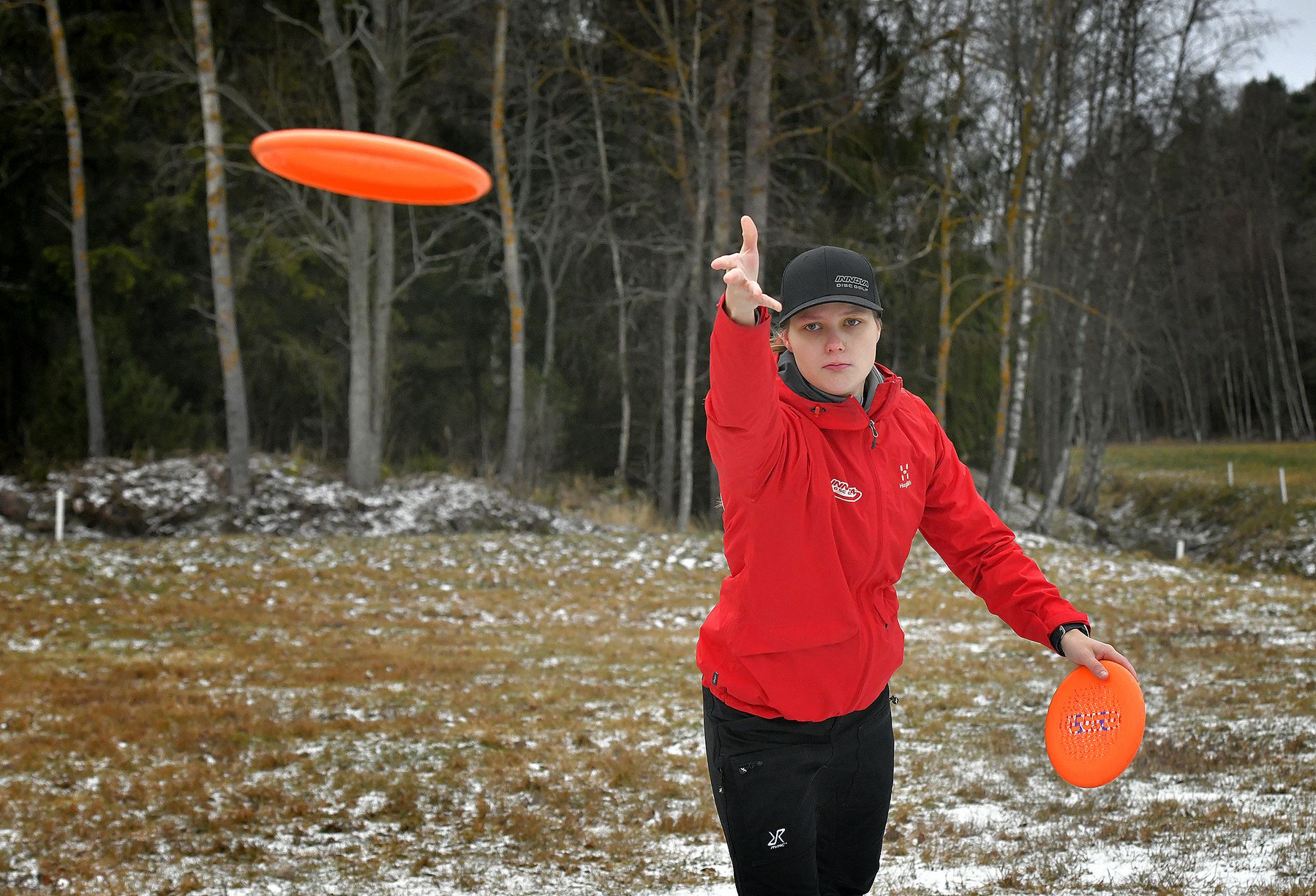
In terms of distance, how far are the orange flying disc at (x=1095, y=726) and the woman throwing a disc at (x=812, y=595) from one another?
14 cm

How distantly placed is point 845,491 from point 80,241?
62.1 ft

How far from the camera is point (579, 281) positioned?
25.5 m

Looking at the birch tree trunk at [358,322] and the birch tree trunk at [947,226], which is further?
the birch tree trunk at [358,322]

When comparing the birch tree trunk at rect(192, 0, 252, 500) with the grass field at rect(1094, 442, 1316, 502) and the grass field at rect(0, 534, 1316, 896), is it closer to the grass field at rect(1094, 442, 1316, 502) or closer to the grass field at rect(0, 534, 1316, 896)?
the grass field at rect(0, 534, 1316, 896)

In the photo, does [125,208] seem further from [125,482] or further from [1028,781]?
[1028,781]

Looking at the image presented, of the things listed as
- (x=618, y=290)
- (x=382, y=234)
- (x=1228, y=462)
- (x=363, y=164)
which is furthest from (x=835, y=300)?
(x=1228, y=462)

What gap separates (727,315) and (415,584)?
11.3 m

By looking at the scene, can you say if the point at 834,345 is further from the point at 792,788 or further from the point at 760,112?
the point at 760,112

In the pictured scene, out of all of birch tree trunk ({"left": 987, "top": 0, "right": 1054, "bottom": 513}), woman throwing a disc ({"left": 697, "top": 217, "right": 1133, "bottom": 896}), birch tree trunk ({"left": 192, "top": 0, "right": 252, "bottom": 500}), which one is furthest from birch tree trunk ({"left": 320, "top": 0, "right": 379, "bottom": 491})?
woman throwing a disc ({"left": 697, "top": 217, "right": 1133, "bottom": 896})

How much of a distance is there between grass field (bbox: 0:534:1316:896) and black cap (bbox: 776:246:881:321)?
2662mm

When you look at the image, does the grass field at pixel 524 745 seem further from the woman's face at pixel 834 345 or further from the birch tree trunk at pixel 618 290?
the birch tree trunk at pixel 618 290

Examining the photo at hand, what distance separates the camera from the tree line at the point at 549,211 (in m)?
18.6

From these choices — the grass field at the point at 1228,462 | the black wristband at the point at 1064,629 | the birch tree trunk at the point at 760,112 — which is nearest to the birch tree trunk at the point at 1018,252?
the birch tree trunk at the point at 760,112

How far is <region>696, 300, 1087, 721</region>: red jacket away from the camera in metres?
2.49
